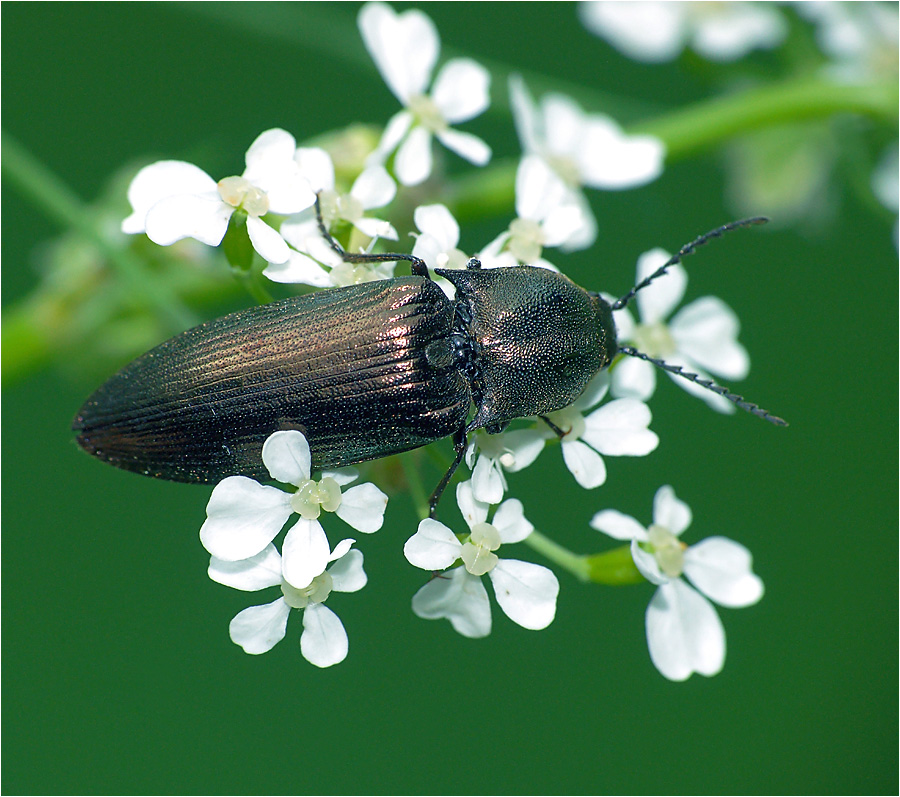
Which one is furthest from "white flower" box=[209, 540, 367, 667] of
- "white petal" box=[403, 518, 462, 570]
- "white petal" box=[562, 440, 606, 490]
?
"white petal" box=[562, 440, 606, 490]

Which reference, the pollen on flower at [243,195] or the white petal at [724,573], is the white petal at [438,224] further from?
the white petal at [724,573]

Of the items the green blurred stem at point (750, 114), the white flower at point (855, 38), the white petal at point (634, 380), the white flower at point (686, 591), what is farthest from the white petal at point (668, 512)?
the white flower at point (855, 38)

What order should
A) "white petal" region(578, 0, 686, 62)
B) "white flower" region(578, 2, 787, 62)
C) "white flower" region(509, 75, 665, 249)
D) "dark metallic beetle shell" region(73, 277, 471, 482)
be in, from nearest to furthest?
"dark metallic beetle shell" region(73, 277, 471, 482) → "white flower" region(509, 75, 665, 249) → "white flower" region(578, 2, 787, 62) → "white petal" region(578, 0, 686, 62)

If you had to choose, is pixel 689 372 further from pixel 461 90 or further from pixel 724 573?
pixel 461 90

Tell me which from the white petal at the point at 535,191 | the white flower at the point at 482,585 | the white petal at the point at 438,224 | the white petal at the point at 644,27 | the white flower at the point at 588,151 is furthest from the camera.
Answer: the white petal at the point at 644,27

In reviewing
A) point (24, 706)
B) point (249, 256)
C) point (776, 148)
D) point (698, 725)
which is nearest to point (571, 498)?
point (698, 725)

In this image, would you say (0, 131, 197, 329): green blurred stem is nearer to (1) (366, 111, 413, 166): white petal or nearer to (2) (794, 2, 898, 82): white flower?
(1) (366, 111, 413, 166): white petal

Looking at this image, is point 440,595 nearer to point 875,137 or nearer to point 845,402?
point 875,137
